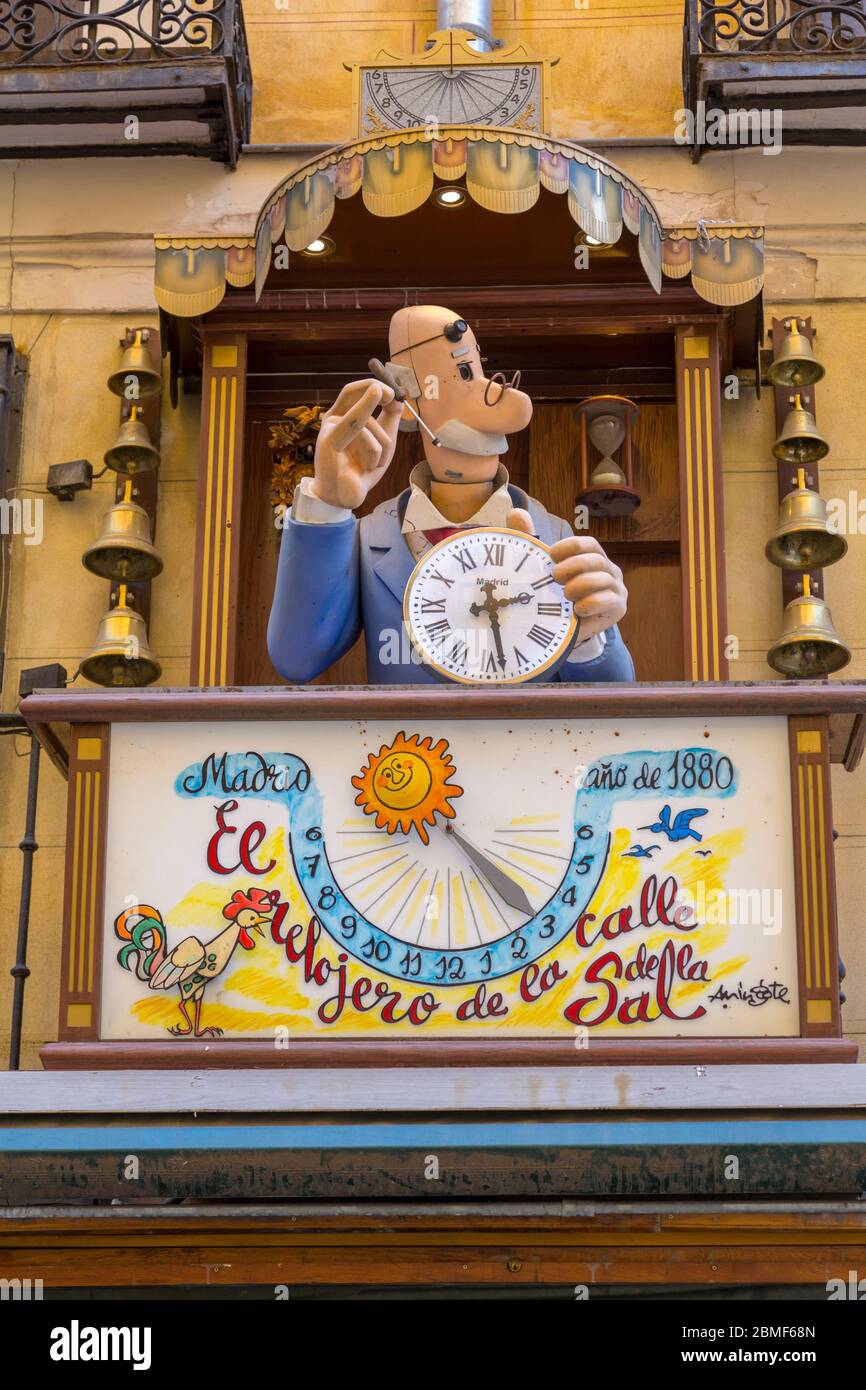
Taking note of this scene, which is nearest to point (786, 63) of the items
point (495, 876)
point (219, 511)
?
point (219, 511)

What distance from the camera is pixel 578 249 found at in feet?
29.0

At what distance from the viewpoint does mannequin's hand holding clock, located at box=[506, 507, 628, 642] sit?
733 cm

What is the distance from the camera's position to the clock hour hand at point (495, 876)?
694cm

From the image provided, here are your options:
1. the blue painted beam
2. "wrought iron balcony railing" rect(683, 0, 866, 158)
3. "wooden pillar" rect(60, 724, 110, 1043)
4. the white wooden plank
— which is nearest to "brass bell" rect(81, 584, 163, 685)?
"wooden pillar" rect(60, 724, 110, 1043)

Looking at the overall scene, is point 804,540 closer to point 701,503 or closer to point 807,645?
point 807,645

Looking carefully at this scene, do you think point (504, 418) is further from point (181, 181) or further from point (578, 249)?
point (181, 181)

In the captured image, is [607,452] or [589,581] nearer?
[589,581]

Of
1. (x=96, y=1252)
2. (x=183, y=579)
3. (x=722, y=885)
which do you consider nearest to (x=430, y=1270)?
(x=96, y=1252)

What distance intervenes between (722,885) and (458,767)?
0.86m

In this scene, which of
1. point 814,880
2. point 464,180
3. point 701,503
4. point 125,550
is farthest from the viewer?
point 125,550

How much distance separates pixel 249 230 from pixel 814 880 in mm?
4208

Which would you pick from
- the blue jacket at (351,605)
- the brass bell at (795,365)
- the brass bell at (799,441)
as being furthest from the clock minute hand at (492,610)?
the brass bell at (795,365)

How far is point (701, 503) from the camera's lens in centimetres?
875
